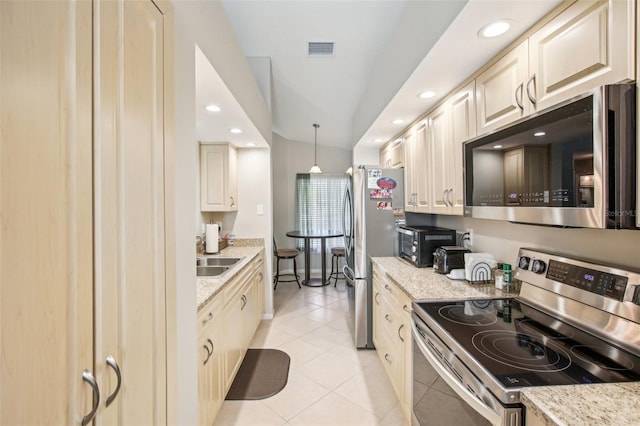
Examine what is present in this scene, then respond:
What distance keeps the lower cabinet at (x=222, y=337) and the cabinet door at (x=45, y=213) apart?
926mm

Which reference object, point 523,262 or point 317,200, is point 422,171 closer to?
point 523,262

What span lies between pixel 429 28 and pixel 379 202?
5.26 feet

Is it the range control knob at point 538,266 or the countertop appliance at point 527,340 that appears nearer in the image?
the countertop appliance at point 527,340

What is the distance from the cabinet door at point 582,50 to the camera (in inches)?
35.8

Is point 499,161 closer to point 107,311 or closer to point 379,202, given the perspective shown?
point 379,202

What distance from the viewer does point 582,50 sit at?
1.04 meters

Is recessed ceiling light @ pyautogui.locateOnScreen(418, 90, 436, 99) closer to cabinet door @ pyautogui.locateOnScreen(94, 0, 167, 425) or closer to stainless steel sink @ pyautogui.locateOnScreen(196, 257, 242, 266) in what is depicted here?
cabinet door @ pyautogui.locateOnScreen(94, 0, 167, 425)

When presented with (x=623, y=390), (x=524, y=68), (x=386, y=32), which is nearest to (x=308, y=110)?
(x=386, y=32)

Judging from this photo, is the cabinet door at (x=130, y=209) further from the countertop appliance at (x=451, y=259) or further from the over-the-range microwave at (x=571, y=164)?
the countertop appliance at (x=451, y=259)

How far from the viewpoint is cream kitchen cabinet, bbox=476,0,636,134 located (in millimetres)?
918

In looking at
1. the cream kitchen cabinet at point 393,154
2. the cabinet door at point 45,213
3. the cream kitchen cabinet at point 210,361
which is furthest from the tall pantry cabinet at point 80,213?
the cream kitchen cabinet at point 393,154

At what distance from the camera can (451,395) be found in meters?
1.15

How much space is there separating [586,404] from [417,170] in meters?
2.05

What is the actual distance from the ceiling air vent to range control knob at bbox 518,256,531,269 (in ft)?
7.84
